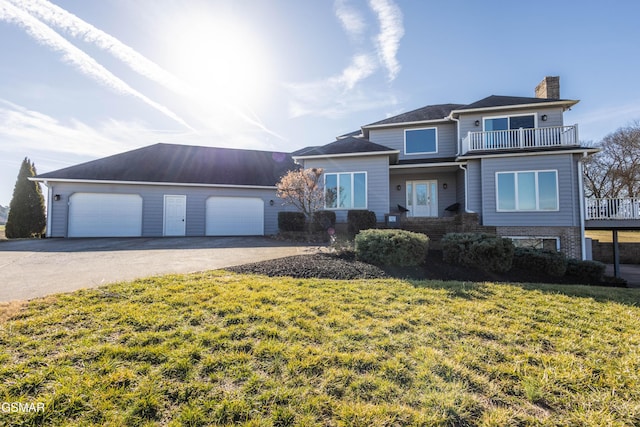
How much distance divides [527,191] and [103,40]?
687 inches

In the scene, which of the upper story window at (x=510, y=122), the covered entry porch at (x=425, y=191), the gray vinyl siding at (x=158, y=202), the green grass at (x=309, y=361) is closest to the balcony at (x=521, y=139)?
the upper story window at (x=510, y=122)

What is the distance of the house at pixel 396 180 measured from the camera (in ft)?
37.1

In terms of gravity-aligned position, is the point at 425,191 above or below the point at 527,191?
above

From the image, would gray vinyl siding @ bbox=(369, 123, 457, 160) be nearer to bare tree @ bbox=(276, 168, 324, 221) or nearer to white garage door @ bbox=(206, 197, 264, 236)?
bare tree @ bbox=(276, 168, 324, 221)

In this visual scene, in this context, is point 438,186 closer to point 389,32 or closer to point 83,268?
point 389,32

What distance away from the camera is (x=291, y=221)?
500 inches

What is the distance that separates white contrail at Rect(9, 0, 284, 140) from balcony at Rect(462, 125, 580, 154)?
12.5 metres

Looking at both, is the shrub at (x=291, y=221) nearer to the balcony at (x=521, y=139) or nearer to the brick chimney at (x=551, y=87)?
the balcony at (x=521, y=139)

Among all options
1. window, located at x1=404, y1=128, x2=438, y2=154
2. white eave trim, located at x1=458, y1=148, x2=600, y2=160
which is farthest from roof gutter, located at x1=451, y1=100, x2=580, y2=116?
white eave trim, located at x1=458, y1=148, x2=600, y2=160

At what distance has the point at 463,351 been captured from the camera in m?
2.88

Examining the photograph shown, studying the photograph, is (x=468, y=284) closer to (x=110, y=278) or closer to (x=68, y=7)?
(x=110, y=278)

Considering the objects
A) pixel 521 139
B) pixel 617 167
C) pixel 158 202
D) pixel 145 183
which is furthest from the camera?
pixel 617 167

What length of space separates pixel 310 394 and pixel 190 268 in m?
4.58

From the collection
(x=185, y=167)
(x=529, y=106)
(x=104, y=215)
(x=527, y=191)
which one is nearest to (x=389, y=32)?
(x=529, y=106)
